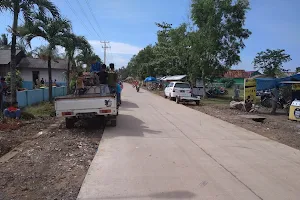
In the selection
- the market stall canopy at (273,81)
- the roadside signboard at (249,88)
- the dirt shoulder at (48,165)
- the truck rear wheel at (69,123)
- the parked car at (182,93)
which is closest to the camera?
the dirt shoulder at (48,165)

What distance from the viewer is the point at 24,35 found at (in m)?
17.5

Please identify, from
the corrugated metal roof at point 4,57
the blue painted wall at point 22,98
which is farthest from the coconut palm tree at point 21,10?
the corrugated metal roof at point 4,57

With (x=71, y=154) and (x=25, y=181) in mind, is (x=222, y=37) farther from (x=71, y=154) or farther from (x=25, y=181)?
(x=25, y=181)

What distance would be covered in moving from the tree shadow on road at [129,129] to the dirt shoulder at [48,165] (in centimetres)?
60

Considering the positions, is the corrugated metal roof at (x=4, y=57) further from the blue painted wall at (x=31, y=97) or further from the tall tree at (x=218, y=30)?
the tall tree at (x=218, y=30)

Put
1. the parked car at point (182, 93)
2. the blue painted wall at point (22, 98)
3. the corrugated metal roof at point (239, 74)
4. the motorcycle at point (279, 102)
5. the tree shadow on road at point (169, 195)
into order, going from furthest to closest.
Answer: the corrugated metal roof at point (239, 74) < the parked car at point (182, 93) < the motorcycle at point (279, 102) < the blue painted wall at point (22, 98) < the tree shadow on road at point (169, 195)

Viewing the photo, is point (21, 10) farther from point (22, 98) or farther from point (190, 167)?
point (190, 167)

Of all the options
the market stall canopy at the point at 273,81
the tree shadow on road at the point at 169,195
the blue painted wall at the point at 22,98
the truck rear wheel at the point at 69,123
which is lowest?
the tree shadow on road at the point at 169,195

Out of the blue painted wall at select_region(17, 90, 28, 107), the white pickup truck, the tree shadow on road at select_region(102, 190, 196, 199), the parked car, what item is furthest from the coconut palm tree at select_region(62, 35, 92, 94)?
the tree shadow on road at select_region(102, 190, 196, 199)

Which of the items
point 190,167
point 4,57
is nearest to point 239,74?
point 4,57

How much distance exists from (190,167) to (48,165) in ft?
9.50

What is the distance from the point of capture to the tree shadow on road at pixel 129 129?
9.97m

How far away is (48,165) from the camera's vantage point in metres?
6.43

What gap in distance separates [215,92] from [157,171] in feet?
97.7
